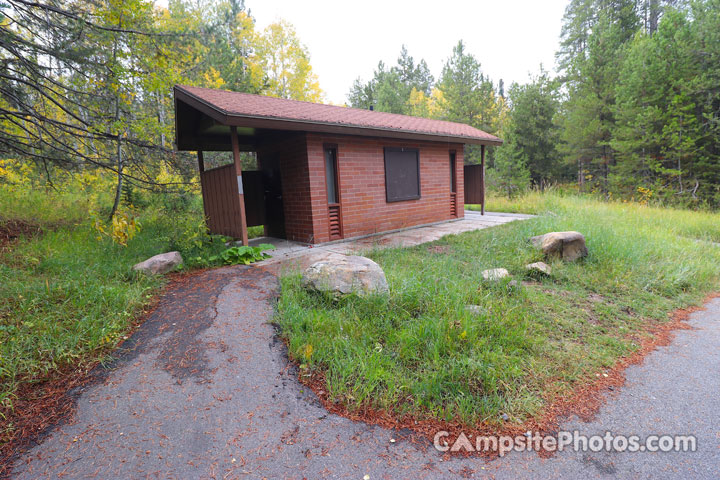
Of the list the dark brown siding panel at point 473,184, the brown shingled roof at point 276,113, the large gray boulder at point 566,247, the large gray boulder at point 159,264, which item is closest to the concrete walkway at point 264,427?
the large gray boulder at point 159,264

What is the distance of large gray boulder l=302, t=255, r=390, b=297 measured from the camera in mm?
3596

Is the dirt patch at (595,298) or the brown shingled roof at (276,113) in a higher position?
the brown shingled roof at (276,113)

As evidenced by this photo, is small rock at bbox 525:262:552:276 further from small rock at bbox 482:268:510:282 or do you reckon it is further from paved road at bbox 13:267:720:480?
paved road at bbox 13:267:720:480

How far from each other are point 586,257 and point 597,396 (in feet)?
11.5

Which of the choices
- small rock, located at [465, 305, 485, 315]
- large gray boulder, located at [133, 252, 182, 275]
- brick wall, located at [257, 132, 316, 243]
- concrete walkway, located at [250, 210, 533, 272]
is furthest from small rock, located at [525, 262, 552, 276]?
large gray boulder, located at [133, 252, 182, 275]

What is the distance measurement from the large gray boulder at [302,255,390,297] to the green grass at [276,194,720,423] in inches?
4.4

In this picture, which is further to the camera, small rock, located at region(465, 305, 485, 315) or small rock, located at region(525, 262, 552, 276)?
small rock, located at region(525, 262, 552, 276)

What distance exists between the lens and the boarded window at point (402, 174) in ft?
26.8

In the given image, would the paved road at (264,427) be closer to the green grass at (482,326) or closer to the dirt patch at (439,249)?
the green grass at (482,326)

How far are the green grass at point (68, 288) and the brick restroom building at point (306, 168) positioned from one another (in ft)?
4.00

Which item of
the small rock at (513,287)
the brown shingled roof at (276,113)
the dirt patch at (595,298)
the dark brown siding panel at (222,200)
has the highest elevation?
the brown shingled roof at (276,113)

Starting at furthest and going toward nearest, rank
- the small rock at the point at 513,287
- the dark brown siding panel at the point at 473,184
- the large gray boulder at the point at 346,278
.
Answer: the dark brown siding panel at the point at 473,184, the small rock at the point at 513,287, the large gray boulder at the point at 346,278

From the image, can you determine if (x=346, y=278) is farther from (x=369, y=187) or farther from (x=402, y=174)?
(x=402, y=174)

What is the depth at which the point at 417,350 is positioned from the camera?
2744 mm
